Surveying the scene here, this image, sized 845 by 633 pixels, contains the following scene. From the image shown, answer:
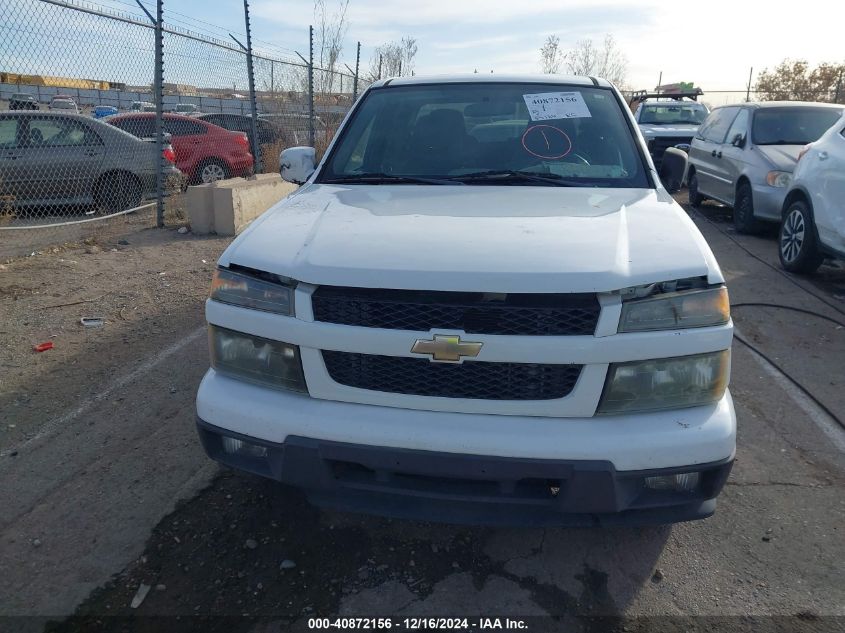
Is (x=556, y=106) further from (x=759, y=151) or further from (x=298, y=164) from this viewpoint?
(x=759, y=151)

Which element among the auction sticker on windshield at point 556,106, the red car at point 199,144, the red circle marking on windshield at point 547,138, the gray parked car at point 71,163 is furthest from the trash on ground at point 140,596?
the red car at point 199,144

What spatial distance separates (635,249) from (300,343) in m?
1.23

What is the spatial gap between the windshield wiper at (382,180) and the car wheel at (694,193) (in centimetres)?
917

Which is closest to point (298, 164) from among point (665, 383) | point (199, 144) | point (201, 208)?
point (665, 383)

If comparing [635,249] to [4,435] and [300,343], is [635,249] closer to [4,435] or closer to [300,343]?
[300,343]

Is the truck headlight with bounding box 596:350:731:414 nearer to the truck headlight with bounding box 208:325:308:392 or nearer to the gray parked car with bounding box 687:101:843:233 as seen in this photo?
the truck headlight with bounding box 208:325:308:392

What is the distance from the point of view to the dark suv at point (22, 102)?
852cm

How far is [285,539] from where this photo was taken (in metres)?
2.71

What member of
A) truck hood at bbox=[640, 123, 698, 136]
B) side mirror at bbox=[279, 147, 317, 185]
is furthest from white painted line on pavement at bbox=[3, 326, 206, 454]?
truck hood at bbox=[640, 123, 698, 136]

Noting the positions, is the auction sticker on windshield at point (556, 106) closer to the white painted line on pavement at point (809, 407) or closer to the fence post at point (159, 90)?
the white painted line on pavement at point (809, 407)

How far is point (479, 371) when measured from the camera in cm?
223

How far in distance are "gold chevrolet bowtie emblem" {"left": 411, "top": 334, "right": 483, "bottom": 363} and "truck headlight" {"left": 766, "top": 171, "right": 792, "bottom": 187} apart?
7.57m

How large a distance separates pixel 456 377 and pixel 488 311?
252 millimetres

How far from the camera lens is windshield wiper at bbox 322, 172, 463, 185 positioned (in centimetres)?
334
